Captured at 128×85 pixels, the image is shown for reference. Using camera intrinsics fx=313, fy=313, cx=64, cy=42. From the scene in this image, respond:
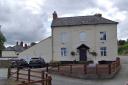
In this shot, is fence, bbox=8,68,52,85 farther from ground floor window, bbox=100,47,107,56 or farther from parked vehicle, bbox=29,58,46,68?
ground floor window, bbox=100,47,107,56

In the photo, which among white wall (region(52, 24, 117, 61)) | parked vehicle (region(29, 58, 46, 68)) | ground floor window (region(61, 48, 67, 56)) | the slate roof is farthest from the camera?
ground floor window (region(61, 48, 67, 56))

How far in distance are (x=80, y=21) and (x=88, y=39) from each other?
3688 mm

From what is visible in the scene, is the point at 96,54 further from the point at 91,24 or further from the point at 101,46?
the point at 91,24

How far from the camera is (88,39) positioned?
54.6 metres

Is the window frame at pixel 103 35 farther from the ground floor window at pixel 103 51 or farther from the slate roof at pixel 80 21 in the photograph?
the slate roof at pixel 80 21

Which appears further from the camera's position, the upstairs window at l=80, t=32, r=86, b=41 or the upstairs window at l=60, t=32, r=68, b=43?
the upstairs window at l=60, t=32, r=68, b=43

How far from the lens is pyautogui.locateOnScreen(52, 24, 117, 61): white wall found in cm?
5284

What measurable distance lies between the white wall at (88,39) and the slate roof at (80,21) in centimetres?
54

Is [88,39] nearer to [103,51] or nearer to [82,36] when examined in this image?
[82,36]

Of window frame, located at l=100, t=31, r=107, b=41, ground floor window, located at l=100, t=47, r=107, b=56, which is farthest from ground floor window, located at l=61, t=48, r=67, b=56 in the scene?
window frame, located at l=100, t=31, r=107, b=41

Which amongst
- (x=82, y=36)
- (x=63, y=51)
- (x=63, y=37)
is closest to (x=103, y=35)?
(x=82, y=36)

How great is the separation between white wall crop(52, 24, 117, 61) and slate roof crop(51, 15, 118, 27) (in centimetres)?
54

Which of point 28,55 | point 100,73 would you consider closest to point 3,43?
point 28,55

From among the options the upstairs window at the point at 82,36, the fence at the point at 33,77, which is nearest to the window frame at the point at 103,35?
the upstairs window at the point at 82,36
